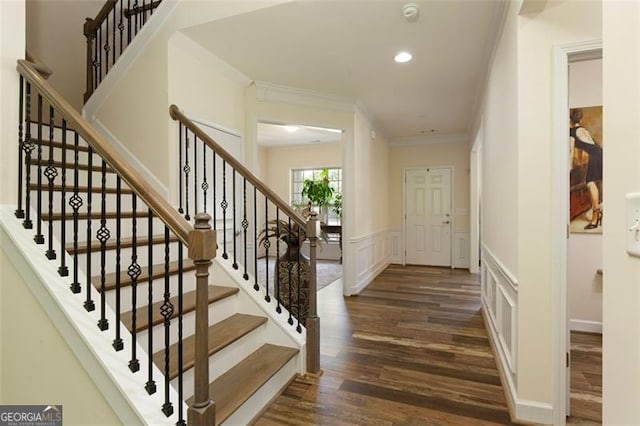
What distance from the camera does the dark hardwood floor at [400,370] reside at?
6.26ft

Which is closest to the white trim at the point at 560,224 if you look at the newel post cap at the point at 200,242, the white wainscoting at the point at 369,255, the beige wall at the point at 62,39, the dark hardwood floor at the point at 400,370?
the dark hardwood floor at the point at 400,370

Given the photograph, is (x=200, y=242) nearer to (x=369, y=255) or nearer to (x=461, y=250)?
(x=369, y=255)

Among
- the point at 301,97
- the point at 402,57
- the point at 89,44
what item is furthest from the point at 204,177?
the point at 402,57

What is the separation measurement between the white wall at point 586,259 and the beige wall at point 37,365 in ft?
11.7

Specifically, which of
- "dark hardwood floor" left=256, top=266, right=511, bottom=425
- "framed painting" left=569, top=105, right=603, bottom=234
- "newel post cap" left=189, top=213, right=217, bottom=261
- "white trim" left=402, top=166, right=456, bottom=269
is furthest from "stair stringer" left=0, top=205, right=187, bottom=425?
"white trim" left=402, top=166, right=456, bottom=269

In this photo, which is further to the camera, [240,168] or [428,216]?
[428,216]

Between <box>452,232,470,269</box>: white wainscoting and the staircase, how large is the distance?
4203mm

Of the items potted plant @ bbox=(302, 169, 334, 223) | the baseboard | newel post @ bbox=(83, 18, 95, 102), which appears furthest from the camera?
potted plant @ bbox=(302, 169, 334, 223)

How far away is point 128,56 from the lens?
9.82 ft

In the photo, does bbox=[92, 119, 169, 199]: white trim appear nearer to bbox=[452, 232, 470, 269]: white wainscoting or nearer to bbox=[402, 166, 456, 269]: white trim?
bbox=[402, 166, 456, 269]: white trim

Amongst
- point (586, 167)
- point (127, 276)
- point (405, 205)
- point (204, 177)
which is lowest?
point (127, 276)

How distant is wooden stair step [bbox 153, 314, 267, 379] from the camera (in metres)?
1.71

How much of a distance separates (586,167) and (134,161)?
409cm

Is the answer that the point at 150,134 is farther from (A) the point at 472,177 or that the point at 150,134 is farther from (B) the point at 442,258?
(B) the point at 442,258
